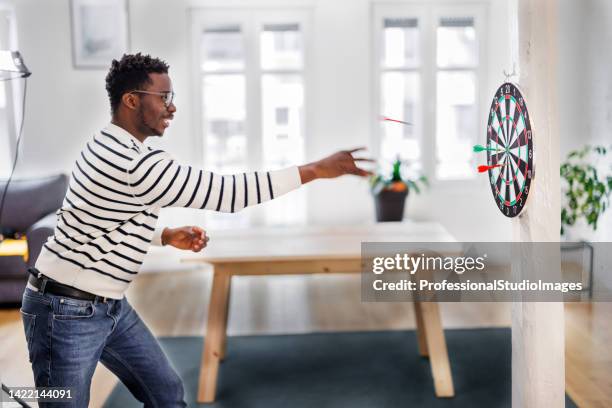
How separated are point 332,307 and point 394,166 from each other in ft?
4.52

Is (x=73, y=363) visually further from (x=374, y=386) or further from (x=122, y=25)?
(x=122, y=25)

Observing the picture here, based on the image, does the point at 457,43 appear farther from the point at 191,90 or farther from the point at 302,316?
the point at 302,316

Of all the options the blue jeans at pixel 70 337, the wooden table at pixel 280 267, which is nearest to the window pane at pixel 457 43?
the wooden table at pixel 280 267

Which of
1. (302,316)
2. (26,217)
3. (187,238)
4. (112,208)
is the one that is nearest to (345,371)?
(302,316)

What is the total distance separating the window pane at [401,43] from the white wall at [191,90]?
0.67ft

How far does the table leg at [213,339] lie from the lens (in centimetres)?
309

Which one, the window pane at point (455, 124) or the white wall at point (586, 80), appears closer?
the white wall at point (586, 80)

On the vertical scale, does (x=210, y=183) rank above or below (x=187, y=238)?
above

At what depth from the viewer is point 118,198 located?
5.86ft

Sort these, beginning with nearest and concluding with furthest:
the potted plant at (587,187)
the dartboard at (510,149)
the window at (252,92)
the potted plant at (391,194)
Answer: the dartboard at (510,149)
the potted plant at (587,187)
the potted plant at (391,194)
the window at (252,92)

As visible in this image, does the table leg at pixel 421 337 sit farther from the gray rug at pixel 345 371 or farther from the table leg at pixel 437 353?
the table leg at pixel 437 353

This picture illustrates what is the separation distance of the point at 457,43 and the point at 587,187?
1935 mm

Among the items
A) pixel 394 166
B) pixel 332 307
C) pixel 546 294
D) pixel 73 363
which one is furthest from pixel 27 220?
pixel 546 294

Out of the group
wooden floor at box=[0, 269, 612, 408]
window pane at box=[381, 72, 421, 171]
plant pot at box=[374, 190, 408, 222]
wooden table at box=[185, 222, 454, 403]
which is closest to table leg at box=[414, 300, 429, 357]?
wooden table at box=[185, 222, 454, 403]
